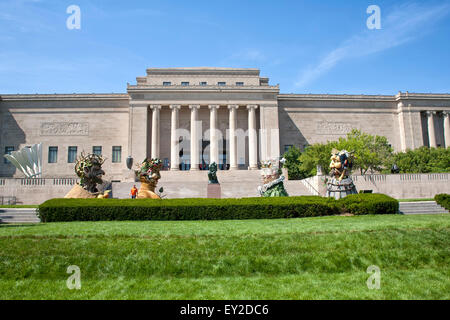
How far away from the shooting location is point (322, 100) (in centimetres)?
4891

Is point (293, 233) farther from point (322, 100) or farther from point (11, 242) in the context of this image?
point (322, 100)

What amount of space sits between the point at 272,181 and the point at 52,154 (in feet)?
123

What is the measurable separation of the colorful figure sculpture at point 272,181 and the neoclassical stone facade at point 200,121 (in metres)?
22.5

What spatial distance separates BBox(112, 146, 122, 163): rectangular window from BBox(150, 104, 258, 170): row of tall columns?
17.8ft

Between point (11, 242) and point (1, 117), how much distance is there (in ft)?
150

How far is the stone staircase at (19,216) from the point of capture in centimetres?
1645

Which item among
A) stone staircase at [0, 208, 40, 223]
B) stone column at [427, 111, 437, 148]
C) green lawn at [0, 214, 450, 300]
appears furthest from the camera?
stone column at [427, 111, 437, 148]

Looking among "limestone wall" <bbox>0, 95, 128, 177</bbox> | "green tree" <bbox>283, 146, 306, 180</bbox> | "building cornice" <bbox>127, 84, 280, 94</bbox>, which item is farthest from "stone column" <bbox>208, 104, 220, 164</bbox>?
"limestone wall" <bbox>0, 95, 128, 177</bbox>

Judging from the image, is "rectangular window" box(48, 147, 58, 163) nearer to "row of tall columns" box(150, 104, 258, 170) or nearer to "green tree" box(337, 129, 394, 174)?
"row of tall columns" box(150, 104, 258, 170)

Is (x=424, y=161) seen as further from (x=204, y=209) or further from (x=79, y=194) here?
(x=79, y=194)

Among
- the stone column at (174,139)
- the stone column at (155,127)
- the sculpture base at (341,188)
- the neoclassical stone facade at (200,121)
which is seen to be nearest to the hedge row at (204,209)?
the sculpture base at (341,188)

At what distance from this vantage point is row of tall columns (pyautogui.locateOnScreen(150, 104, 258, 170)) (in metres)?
43.3

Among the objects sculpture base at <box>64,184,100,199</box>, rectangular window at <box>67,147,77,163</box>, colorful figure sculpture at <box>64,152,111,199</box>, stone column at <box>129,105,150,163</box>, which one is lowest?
sculpture base at <box>64,184,100,199</box>
